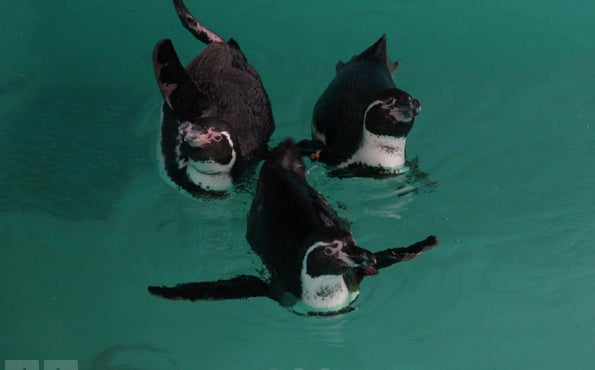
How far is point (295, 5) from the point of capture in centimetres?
411

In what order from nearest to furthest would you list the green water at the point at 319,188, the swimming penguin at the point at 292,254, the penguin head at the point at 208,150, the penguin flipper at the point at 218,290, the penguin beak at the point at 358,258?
the penguin beak at the point at 358,258, the swimming penguin at the point at 292,254, the penguin flipper at the point at 218,290, the penguin head at the point at 208,150, the green water at the point at 319,188

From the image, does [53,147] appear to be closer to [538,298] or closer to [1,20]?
[1,20]

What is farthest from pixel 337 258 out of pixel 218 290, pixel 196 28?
pixel 196 28

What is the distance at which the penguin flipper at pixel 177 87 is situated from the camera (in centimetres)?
272

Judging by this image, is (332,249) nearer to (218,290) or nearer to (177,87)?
(218,290)

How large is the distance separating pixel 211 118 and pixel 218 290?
564mm

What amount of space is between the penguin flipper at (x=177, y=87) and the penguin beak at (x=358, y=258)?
791 millimetres

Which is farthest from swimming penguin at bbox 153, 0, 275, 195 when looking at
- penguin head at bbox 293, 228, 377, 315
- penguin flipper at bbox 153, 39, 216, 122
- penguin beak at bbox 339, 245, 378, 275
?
penguin beak at bbox 339, 245, 378, 275

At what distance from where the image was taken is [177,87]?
2.75m

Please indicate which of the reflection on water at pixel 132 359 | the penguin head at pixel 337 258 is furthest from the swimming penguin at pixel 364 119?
the reflection on water at pixel 132 359

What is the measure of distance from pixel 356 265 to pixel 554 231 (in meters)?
1.23

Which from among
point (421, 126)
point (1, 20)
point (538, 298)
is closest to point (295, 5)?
point (421, 126)

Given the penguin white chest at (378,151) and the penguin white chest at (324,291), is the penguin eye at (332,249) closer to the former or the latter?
the penguin white chest at (324,291)

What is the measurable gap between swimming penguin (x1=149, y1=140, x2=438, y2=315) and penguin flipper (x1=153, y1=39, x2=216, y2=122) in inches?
12.6
